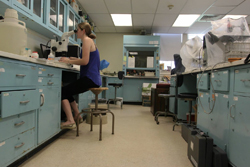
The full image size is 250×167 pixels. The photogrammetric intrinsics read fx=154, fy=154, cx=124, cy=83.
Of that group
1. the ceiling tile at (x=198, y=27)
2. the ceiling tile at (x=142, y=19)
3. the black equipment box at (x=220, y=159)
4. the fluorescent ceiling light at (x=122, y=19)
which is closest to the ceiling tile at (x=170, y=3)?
the ceiling tile at (x=142, y=19)

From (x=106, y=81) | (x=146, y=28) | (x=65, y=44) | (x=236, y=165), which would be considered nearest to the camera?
(x=236, y=165)

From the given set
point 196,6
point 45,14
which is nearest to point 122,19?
point 196,6

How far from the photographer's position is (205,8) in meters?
3.82

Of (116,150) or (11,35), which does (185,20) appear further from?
(11,35)

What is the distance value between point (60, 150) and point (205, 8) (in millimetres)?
4326

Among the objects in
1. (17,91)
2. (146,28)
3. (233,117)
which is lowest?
(233,117)

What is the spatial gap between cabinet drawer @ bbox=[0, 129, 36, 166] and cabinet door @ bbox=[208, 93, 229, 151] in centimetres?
157

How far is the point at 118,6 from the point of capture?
3.83 m

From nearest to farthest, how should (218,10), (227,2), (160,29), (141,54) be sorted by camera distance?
1. (227,2)
2. (218,10)
3. (160,29)
4. (141,54)

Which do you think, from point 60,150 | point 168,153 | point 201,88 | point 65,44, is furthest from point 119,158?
point 65,44

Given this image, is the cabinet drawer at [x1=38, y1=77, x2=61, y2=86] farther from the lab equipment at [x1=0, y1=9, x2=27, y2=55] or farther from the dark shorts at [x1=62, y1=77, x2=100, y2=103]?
the lab equipment at [x1=0, y1=9, x2=27, y2=55]

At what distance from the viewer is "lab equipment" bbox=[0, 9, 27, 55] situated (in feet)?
4.22

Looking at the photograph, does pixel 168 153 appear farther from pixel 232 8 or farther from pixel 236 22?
pixel 232 8

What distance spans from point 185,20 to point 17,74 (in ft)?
15.2
